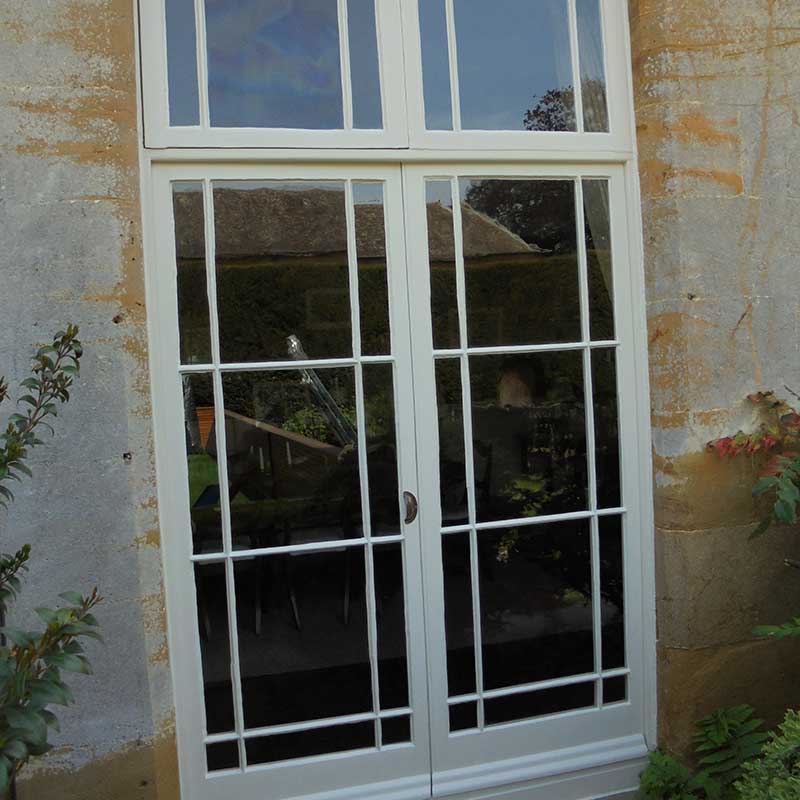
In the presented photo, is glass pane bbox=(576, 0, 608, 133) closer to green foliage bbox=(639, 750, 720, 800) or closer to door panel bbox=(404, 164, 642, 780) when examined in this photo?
door panel bbox=(404, 164, 642, 780)

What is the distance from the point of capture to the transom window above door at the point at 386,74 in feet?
9.59

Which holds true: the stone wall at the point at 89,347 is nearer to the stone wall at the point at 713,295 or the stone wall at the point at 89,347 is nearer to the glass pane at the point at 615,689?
the glass pane at the point at 615,689

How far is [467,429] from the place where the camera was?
10.5ft

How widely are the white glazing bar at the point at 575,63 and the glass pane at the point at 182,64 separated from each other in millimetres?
1382

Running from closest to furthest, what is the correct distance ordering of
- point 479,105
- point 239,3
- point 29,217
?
1. point 29,217
2. point 239,3
3. point 479,105

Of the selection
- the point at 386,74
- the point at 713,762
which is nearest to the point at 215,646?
the point at 713,762

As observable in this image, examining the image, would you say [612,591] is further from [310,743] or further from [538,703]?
[310,743]

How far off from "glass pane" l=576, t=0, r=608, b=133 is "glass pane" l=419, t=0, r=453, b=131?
53 cm

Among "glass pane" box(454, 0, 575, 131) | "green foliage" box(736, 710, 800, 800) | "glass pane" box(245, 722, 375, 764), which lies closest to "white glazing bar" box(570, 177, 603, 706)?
"glass pane" box(454, 0, 575, 131)

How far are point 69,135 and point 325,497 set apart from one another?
1.46 meters

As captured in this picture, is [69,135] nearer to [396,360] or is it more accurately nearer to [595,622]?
[396,360]

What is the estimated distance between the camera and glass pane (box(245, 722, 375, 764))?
121 inches

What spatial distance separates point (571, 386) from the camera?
3307mm

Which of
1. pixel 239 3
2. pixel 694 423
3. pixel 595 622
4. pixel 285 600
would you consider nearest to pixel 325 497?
pixel 285 600
